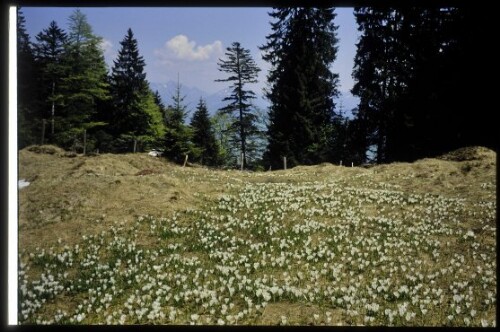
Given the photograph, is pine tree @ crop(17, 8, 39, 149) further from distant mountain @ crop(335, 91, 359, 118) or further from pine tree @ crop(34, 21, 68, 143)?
distant mountain @ crop(335, 91, 359, 118)

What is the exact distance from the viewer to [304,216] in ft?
49.9

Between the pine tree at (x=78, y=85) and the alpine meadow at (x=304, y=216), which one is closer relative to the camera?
the alpine meadow at (x=304, y=216)

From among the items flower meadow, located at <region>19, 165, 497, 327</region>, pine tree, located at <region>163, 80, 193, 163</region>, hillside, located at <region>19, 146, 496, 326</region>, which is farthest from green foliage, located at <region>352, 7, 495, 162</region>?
pine tree, located at <region>163, 80, 193, 163</region>

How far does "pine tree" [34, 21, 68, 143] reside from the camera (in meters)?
41.2

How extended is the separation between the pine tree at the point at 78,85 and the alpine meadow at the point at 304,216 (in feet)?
1.29

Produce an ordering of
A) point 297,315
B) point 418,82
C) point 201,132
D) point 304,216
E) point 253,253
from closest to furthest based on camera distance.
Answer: point 297,315, point 253,253, point 304,216, point 418,82, point 201,132

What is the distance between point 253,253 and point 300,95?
32939mm

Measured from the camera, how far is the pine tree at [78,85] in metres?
41.8

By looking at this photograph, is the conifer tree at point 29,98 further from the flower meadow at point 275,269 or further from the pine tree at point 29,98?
the flower meadow at point 275,269

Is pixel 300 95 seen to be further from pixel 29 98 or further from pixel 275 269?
pixel 275 269

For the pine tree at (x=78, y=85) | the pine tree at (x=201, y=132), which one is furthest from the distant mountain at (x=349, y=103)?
the pine tree at (x=78, y=85)

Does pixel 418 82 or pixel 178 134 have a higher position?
pixel 418 82

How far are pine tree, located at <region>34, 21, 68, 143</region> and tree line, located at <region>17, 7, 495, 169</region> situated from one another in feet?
0.34

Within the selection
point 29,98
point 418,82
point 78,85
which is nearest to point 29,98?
point 29,98
